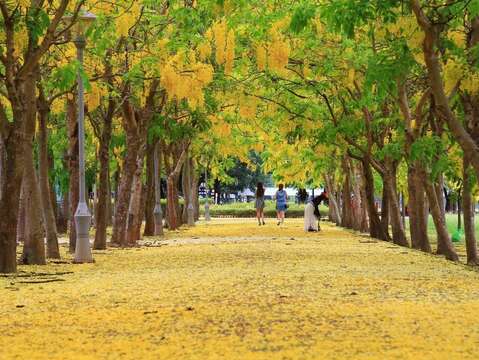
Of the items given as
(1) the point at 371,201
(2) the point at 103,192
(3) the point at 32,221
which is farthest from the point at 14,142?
(1) the point at 371,201

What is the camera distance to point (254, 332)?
8.23 meters

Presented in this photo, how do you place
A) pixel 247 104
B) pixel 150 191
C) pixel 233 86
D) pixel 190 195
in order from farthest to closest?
pixel 190 195 < pixel 150 191 < pixel 247 104 < pixel 233 86

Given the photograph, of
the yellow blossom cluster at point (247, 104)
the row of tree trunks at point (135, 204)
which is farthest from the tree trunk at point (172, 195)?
the row of tree trunks at point (135, 204)

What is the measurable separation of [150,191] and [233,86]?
5908 millimetres

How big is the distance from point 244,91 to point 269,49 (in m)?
7.56

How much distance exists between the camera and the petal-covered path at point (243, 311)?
7449 millimetres

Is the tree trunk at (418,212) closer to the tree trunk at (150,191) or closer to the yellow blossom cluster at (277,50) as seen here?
the yellow blossom cluster at (277,50)

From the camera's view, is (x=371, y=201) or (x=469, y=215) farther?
(x=371, y=201)

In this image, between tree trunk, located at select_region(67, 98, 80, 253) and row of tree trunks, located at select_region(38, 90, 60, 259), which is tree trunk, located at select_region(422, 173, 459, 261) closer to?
tree trunk, located at select_region(67, 98, 80, 253)

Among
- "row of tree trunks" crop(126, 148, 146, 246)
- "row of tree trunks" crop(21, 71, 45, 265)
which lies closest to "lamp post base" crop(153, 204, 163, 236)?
"row of tree trunks" crop(126, 148, 146, 246)

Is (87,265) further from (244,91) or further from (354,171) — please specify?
(354,171)

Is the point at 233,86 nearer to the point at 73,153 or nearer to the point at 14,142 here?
the point at 73,153

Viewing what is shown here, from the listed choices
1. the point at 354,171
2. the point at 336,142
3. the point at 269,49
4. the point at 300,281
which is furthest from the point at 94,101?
the point at 354,171

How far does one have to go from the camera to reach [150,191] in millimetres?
30344
